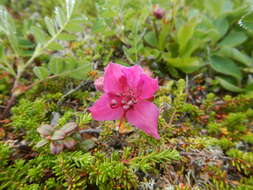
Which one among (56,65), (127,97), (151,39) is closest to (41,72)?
(56,65)

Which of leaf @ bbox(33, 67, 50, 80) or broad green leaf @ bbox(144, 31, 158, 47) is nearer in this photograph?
leaf @ bbox(33, 67, 50, 80)

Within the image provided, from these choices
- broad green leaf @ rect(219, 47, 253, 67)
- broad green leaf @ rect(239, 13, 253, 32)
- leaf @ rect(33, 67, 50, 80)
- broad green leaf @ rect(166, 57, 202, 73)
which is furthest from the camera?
broad green leaf @ rect(219, 47, 253, 67)

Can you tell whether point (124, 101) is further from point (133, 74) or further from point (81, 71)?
point (81, 71)

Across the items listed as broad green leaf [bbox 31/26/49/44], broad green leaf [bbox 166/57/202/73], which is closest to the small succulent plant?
broad green leaf [bbox 31/26/49/44]

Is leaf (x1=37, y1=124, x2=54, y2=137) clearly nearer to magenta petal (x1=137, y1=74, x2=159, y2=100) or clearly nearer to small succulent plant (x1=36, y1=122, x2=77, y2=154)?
small succulent plant (x1=36, y1=122, x2=77, y2=154)

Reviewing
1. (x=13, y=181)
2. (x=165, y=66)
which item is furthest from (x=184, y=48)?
(x=13, y=181)

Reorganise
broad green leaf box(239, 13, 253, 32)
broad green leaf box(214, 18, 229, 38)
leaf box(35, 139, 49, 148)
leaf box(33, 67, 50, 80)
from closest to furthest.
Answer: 1. leaf box(35, 139, 49, 148)
2. broad green leaf box(239, 13, 253, 32)
3. leaf box(33, 67, 50, 80)
4. broad green leaf box(214, 18, 229, 38)
